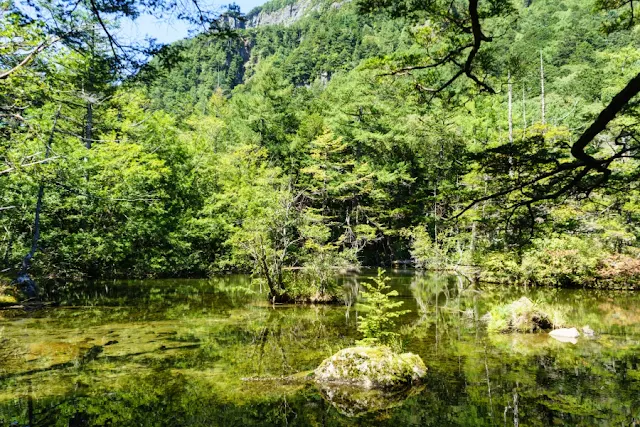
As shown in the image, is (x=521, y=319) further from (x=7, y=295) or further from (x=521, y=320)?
(x=7, y=295)

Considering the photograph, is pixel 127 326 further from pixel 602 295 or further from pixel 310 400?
pixel 602 295

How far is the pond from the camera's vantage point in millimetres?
5738

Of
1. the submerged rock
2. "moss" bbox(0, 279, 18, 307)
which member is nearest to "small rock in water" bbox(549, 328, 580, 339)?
the submerged rock

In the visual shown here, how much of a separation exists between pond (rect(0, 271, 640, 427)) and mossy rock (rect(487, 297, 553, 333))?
47cm

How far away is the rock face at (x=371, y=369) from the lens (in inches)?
267

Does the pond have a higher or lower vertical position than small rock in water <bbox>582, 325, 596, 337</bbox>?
lower

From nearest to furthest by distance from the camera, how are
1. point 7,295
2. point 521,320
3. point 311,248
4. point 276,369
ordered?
point 276,369 → point 521,320 → point 7,295 → point 311,248

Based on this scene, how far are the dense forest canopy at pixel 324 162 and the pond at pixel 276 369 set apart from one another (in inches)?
97.5

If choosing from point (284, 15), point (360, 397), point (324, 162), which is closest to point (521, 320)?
point (360, 397)

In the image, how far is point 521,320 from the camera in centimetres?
1098

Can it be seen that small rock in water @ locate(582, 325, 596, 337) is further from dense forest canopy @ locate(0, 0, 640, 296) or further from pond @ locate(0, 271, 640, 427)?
dense forest canopy @ locate(0, 0, 640, 296)

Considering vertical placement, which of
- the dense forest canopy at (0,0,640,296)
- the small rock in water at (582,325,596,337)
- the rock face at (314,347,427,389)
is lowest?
the rock face at (314,347,427,389)

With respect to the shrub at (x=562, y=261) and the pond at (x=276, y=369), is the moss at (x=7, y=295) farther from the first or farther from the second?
the shrub at (x=562, y=261)

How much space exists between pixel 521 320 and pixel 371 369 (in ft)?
19.5
